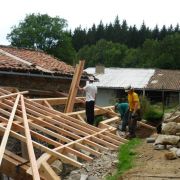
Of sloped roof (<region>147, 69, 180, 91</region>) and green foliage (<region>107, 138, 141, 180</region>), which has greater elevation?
green foliage (<region>107, 138, 141, 180</region>)

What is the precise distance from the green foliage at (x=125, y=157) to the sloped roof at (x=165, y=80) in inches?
978

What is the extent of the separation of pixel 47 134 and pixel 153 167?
11.1 ft

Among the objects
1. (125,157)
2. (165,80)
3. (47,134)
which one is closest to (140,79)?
(165,80)

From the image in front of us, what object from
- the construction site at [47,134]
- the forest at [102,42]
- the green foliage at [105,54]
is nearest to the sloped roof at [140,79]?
the forest at [102,42]

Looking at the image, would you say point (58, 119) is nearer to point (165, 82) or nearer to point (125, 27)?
point (165, 82)

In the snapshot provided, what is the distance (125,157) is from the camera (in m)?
7.57

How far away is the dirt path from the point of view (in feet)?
20.2

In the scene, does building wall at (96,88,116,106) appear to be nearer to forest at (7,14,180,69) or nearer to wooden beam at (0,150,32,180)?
forest at (7,14,180,69)

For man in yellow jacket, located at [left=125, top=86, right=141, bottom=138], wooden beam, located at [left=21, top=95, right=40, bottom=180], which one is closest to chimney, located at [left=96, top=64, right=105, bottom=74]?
man in yellow jacket, located at [left=125, top=86, right=141, bottom=138]

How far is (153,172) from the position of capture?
254 inches

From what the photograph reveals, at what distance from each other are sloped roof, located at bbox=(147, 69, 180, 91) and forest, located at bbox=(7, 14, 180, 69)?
13487mm

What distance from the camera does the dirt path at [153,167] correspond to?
616 centimetres

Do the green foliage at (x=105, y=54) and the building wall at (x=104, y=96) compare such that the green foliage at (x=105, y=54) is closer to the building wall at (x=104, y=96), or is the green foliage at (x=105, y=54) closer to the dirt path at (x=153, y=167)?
the building wall at (x=104, y=96)

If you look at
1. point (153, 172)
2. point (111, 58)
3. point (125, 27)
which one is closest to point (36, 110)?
point (153, 172)
